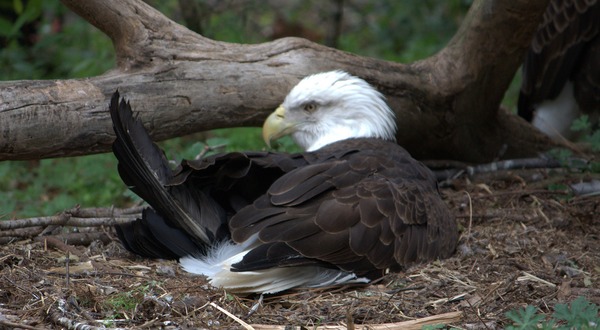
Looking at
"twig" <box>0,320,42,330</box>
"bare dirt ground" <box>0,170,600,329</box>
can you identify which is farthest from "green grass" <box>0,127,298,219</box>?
"twig" <box>0,320,42,330</box>

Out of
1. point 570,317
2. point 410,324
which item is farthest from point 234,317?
point 570,317

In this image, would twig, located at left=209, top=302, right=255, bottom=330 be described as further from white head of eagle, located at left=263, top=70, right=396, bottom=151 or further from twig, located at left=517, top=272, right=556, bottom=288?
white head of eagle, located at left=263, top=70, right=396, bottom=151

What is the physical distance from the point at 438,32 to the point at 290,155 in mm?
4977

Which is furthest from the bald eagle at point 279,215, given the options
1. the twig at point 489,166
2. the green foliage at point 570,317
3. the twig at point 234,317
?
the twig at point 489,166

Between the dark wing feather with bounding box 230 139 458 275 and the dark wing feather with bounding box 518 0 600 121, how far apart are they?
9.13 feet

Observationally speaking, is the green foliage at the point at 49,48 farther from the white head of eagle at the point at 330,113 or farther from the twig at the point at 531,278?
the twig at the point at 531,278

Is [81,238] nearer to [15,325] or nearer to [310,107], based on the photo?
[15,325]

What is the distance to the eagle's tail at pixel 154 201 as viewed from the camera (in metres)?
4.03

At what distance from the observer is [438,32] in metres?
9.16

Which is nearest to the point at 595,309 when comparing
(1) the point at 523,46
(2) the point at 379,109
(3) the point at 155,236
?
(3) the point at 155,236

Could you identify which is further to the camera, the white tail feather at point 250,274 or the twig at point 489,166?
the twig at point 489,166

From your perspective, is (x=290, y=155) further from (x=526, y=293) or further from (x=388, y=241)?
(x=526, y=293)

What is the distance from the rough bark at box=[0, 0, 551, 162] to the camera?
15.0 ft

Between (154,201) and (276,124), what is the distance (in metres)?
1.34
